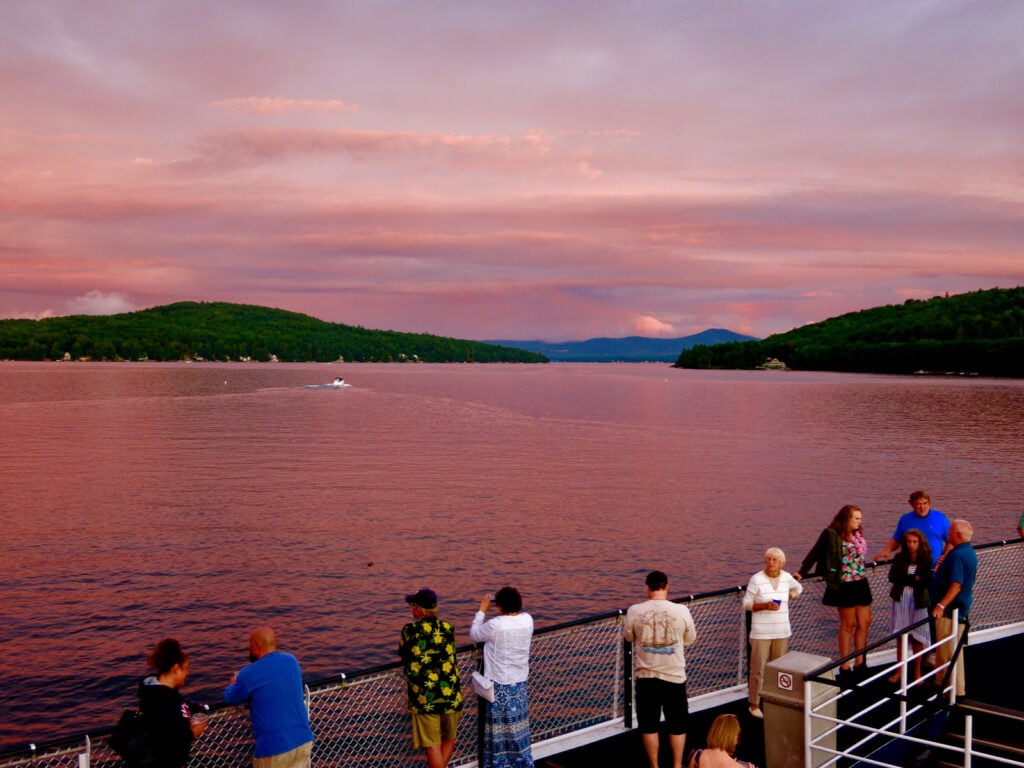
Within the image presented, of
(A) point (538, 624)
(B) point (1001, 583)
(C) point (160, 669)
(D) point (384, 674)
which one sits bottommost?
(A) point (538, 624)

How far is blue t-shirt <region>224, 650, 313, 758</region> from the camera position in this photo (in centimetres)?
659

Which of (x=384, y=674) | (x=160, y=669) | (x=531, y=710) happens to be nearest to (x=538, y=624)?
(x=531, y=710)

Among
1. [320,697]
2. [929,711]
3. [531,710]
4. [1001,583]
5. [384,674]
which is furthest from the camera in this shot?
[1001,583]

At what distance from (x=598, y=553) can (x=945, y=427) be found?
204 ft

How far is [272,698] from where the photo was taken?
21.7 feet

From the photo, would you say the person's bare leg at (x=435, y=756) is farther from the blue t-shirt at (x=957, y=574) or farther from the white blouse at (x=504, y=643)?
the blue t-shirt at (x=957, y=574)

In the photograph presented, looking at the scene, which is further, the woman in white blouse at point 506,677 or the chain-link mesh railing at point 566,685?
the chain-link mesh railing at point 566,685

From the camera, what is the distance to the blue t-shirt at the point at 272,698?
6.59 meters

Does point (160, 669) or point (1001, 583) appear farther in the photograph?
point (1001, 583)

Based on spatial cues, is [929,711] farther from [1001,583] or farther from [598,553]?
[598,553]

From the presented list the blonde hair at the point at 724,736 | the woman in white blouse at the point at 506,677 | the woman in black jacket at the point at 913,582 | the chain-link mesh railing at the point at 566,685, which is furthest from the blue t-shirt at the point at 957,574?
the woman in white blouse at the point at 506,677

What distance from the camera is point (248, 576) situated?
78.8ft

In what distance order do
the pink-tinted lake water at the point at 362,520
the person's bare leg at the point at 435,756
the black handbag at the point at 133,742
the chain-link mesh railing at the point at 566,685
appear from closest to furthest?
the black handbag at the point at 133,742 < the person's bare leg at the point at 435,756 < the chain-link mesh railing at the point at 566,685 < the pink-tinted lake water at the point at 362,520

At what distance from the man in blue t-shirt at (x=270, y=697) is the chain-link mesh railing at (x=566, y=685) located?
1.35m
